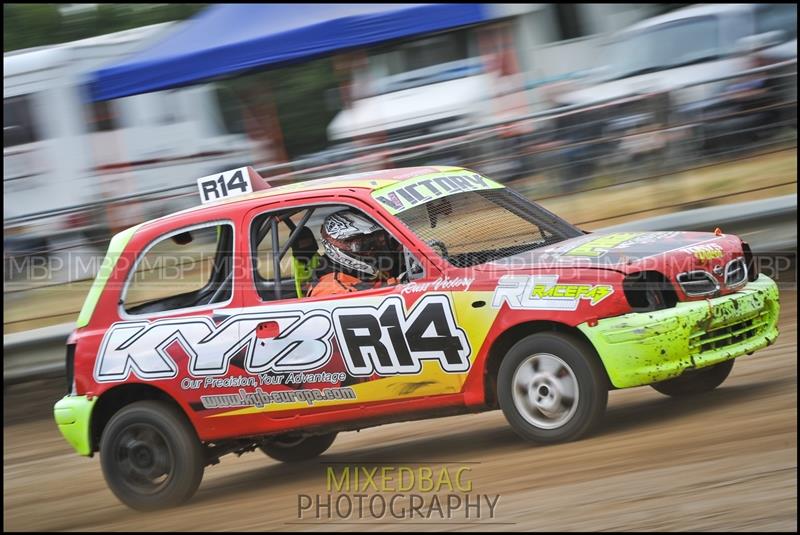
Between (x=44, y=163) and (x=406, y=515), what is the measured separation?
38.3 ft

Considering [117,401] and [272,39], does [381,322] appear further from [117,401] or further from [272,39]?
[272,39]

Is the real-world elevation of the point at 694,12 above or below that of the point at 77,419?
above

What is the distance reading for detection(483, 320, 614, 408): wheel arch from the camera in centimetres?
591

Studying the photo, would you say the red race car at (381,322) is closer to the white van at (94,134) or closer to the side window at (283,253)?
the side window at (283,253)

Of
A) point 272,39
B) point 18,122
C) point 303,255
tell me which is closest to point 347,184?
point 303,255

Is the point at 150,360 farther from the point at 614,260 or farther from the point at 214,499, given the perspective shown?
the point at 614,260

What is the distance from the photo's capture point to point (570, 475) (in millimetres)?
5516

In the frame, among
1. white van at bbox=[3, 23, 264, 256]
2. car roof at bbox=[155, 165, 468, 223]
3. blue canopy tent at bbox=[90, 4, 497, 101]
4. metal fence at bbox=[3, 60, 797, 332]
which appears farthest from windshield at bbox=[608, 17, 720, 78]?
car roof at bbox=[155, 165, 468, 223]

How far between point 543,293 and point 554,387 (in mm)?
505

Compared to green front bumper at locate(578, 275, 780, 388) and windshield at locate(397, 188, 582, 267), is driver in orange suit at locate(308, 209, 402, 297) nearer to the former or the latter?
windshield at locate(397, 188, 582, 267)

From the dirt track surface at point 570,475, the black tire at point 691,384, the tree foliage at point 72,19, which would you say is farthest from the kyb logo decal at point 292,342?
the tree foliage at point 72,19

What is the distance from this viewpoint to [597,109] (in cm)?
1020

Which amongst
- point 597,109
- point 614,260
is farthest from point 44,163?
point 614,260

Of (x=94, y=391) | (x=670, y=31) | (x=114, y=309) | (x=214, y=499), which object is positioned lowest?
(x=214, y=499)
